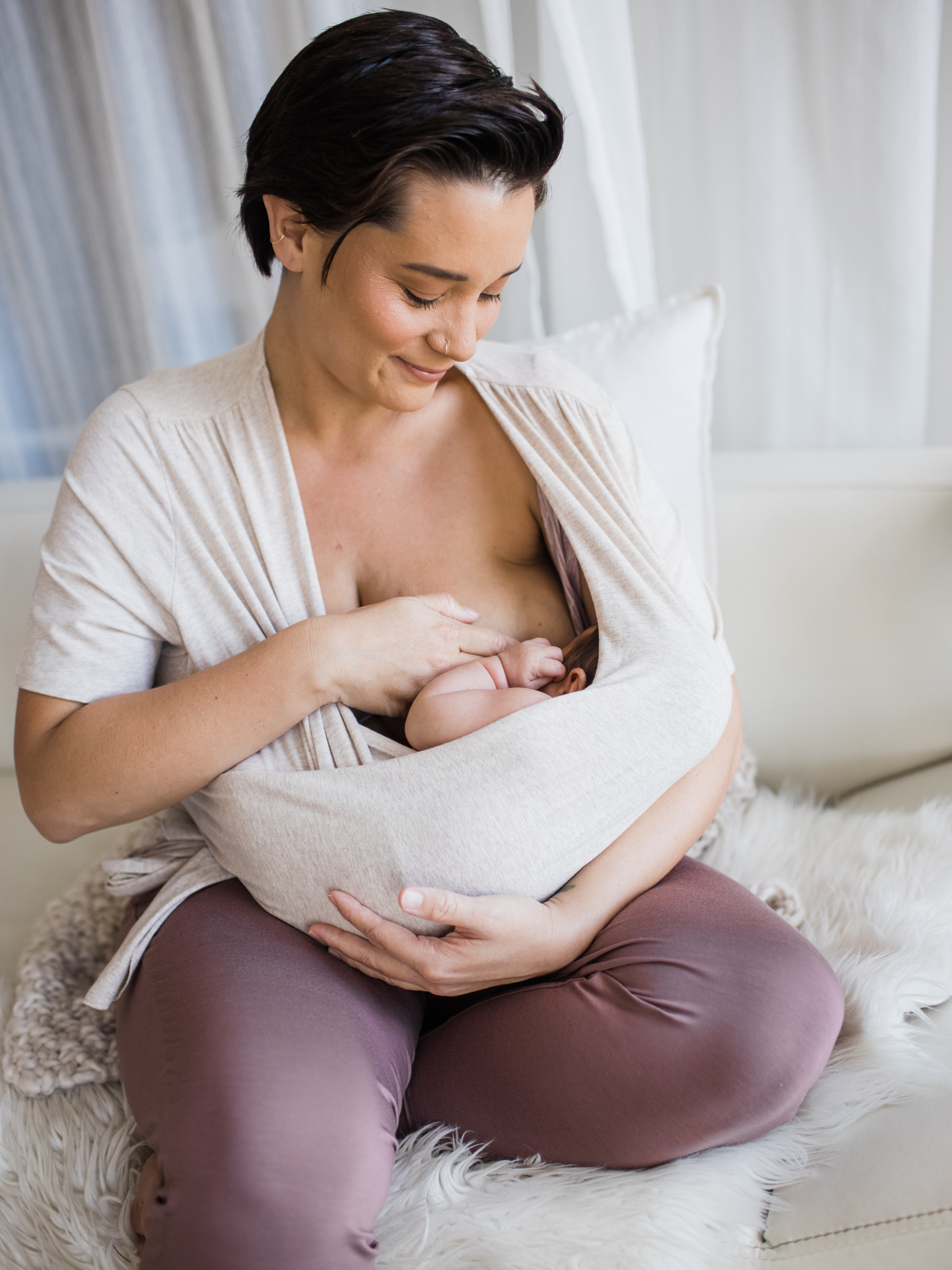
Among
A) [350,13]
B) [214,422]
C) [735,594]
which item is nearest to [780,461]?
[735,594]

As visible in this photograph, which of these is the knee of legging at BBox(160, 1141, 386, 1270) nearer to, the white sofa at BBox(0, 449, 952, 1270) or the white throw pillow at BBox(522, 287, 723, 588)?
the white sofa at BBox(0, 449, 952, 1270)

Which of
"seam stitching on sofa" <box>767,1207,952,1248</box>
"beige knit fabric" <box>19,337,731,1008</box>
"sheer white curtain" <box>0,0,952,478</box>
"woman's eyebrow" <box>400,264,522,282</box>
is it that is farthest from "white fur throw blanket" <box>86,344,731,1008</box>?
"sheer white curtain" <box>0,0,952,478</box>

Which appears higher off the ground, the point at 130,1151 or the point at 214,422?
Result: the point at 214,422

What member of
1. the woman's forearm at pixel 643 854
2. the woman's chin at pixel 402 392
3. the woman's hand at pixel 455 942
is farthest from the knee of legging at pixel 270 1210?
the woman's chin at pixel 402 392

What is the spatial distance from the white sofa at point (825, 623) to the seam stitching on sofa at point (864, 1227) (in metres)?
0.63

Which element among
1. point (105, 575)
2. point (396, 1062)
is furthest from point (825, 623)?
point (105, 575)

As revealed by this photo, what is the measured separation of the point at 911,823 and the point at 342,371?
2.96 feet

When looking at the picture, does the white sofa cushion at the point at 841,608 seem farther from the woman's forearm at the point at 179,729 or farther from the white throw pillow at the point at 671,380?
the woman's forearm at the point at 179,729

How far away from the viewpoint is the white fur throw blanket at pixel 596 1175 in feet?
2.50

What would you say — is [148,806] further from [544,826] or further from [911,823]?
[911,823]

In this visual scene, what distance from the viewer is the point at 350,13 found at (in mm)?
1517

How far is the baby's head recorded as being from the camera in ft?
3.28

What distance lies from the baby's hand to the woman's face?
302mm

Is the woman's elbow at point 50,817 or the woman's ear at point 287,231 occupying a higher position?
the woman's ear at point 287,231
